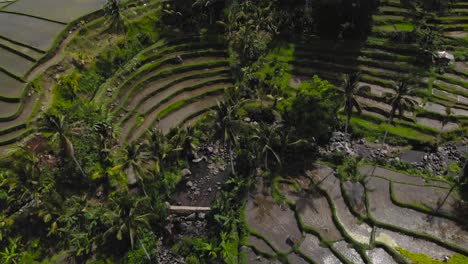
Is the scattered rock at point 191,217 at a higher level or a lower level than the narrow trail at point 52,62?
lower

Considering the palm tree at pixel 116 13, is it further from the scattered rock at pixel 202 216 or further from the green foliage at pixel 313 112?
the scattered rock at pixel 202 216

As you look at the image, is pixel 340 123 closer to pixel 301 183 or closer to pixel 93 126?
pixel 301 183

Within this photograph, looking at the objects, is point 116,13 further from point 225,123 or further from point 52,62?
point 225,123

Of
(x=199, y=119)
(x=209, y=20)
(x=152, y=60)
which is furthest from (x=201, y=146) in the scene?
(x=209, y=20)

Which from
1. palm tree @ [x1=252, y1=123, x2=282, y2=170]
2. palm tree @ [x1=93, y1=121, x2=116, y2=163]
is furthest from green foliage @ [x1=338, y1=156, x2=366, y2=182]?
palm tree @ [x1=93, y1=121, x2=116, y2=163]

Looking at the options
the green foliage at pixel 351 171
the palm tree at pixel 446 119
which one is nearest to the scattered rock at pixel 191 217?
the green foliage at pixel 351 171

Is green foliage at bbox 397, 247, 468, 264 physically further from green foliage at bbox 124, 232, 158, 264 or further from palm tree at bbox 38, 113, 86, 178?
palm tree at bbox 38, 113, 86, 178

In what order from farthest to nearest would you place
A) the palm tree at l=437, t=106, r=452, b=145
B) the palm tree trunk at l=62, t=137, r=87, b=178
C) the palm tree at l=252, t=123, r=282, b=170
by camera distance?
1. the palm tree at l=437, t=106, r=452, b=145
2. the palm tree at l=252, t=123, r=282, b=170
3. the palm tree trunk at l=62, t=137, r=87, b=178
